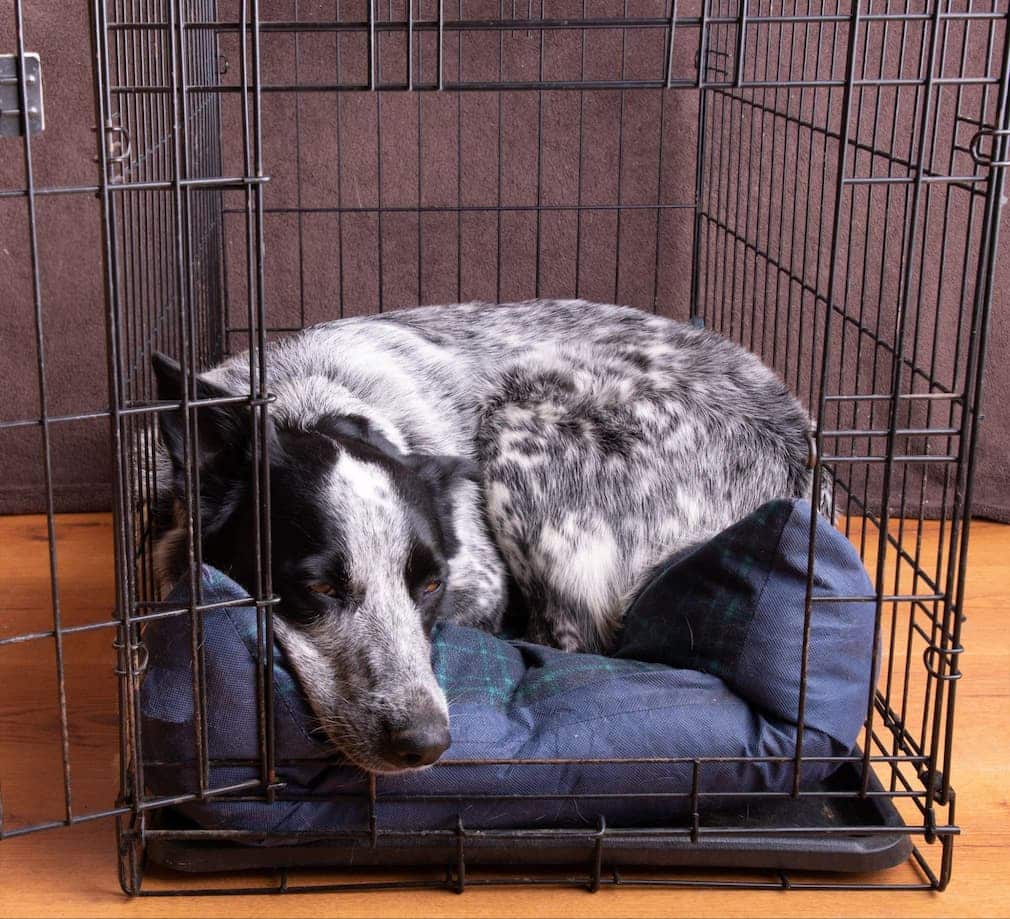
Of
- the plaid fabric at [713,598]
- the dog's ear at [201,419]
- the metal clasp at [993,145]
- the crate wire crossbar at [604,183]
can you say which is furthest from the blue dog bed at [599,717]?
the crate wire crossbar at [604,183]

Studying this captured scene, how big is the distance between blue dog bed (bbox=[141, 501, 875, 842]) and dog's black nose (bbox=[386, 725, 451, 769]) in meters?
0.07

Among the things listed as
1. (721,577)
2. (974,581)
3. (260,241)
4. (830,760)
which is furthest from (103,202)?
(974,581)

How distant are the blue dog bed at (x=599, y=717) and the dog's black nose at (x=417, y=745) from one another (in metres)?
0.07

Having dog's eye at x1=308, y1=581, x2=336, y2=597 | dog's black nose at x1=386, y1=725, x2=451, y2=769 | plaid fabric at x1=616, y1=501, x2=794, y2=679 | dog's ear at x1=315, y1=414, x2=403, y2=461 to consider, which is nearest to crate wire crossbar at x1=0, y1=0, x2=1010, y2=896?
dog's ear at x1=315, y1=414, x2=403, y2=461

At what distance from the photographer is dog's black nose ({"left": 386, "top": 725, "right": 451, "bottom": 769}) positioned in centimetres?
188

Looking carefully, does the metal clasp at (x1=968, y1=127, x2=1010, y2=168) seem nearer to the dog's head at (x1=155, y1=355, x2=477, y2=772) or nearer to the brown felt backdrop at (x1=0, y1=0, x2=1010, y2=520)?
the dog's head at (x1=155, y1=355, x2=477, y2=772)

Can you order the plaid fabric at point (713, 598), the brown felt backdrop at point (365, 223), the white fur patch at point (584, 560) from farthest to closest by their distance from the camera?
the brown felt backdrop at point (365, 223)
the white fur patch at point (584, 560)
the plaid fabric at point (713, 598)

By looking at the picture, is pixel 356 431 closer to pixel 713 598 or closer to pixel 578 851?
pixel 713 598

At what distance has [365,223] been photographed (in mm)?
3594

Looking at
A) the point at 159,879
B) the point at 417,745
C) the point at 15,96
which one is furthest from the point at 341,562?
the point at 15,96

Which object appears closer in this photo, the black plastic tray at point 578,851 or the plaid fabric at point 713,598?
the black plastic tray at point 578,851

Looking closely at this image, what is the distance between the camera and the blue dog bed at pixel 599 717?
74.7 inches

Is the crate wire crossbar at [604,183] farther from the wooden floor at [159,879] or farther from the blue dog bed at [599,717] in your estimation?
the blue dog bed at [599,717]

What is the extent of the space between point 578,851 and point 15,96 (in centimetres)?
137
